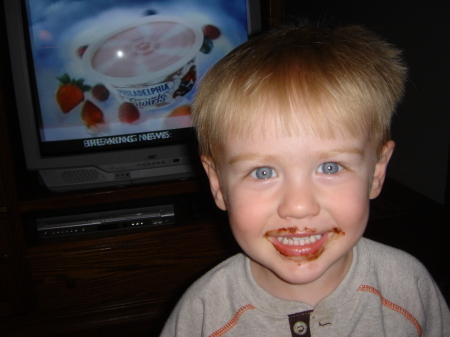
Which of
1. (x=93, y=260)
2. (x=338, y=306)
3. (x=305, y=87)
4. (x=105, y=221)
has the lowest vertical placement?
(x=93, y=260)

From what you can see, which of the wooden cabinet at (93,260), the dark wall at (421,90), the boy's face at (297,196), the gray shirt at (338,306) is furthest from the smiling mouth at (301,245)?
the dark wall at (421,90)

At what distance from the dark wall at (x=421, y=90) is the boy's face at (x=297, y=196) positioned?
5.76 ft

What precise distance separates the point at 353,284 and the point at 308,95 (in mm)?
345

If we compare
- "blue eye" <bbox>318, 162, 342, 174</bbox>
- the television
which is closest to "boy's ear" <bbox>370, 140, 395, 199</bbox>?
"blue eye" <bbox>318, 162, 342, 174</bbox>

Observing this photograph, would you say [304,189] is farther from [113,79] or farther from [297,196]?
[113,79]

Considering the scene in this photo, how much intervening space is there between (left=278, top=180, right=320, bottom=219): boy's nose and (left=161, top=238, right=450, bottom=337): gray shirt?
199 mm

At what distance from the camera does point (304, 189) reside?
685 millimetres

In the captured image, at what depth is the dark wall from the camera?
7.89 ft

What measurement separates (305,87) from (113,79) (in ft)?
3.18

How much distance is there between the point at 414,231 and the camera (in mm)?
2156

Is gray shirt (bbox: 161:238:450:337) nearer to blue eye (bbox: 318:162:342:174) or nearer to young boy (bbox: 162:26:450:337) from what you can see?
young boy (bbox: 162:26:450:337)

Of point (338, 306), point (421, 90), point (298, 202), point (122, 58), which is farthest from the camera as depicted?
point (421, 90)

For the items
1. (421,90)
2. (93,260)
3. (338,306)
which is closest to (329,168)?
(338,306)

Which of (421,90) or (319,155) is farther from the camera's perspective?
(421,90)
